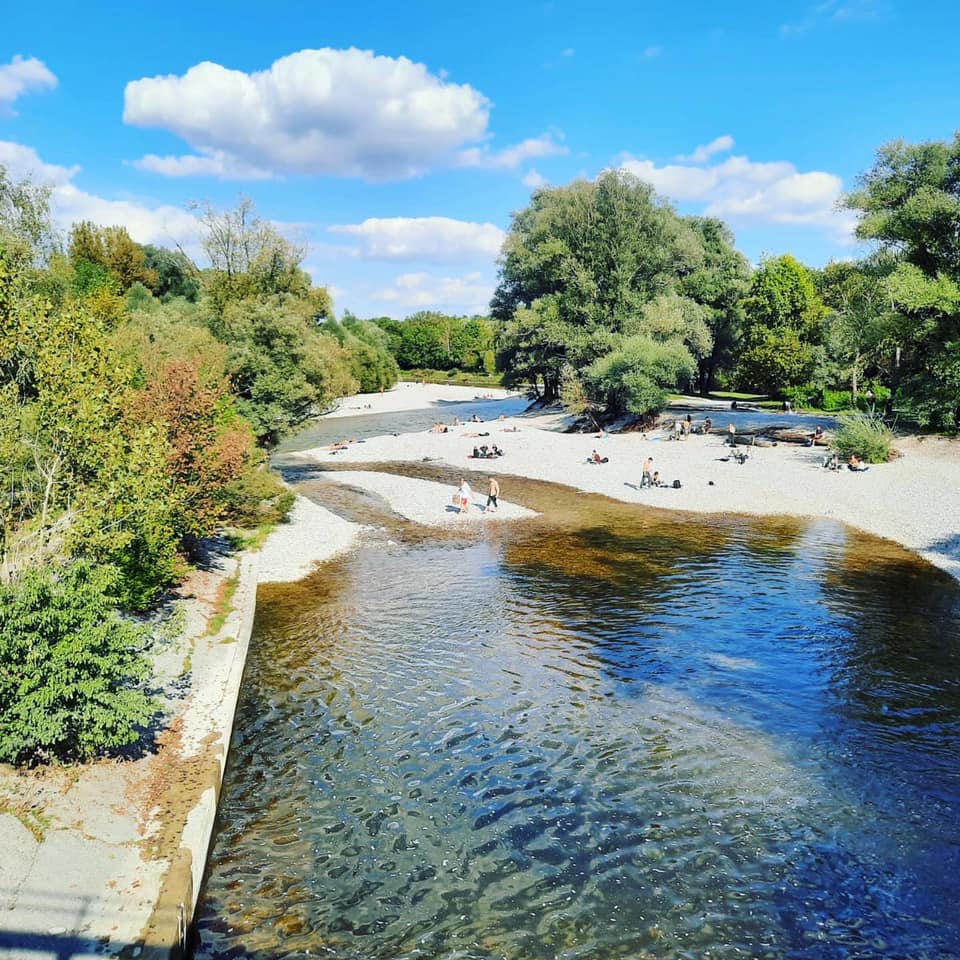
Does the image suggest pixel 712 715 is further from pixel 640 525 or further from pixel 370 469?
pixel 370 469

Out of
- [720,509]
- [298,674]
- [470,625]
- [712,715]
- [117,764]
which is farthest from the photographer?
[720,509]

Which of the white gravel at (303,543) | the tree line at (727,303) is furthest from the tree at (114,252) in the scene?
the white gravel at (303,543)

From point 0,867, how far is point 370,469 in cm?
4061

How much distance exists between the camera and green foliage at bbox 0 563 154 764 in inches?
420

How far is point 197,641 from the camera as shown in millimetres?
18344

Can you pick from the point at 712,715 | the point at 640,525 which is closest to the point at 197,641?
the point at 712,715

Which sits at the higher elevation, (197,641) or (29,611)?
(29,611)

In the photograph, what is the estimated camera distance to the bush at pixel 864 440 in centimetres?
3956

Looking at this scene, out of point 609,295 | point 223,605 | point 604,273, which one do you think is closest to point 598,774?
point 223,605

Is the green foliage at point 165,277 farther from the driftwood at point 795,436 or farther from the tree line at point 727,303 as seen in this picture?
the driftwood at point 795,436

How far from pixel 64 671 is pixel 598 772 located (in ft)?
31.0

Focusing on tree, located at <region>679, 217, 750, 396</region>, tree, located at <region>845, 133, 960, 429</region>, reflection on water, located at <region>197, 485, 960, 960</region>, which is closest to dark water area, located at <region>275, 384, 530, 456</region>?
tree, located at <region>679, 217, 750, 396</region>

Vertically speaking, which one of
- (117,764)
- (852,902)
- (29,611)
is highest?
(29,611)

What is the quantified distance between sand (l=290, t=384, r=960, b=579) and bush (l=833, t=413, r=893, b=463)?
3.18 feet
